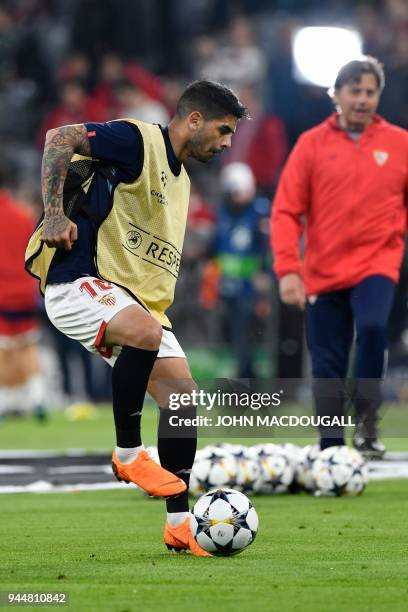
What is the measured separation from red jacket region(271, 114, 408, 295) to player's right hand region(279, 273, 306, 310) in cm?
21

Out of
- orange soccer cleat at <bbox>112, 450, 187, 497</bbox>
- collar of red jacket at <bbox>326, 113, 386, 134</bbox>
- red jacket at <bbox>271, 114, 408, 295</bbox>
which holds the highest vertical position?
collar of red jacket at <bbox>326, 113, 386, 134</bbox>

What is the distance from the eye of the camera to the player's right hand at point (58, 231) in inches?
262

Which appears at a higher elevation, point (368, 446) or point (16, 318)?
point (368, 446)

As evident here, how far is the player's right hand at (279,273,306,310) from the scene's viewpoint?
31.4ft

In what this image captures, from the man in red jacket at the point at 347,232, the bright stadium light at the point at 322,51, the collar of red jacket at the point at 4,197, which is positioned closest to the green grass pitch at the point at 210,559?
the man in red jacket at the point at 347,232

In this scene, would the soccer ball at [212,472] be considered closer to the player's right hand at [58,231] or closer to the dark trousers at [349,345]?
the dark trousers at [349,345]

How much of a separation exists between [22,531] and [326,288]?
3134 mm

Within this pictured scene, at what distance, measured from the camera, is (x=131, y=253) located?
711 centimetres

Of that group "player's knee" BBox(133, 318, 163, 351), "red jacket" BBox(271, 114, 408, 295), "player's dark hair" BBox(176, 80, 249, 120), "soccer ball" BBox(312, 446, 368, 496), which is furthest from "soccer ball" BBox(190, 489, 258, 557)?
"red jacket" BBox(271, 114, 408, 295)

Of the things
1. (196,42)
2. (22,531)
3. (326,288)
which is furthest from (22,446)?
(196,42)

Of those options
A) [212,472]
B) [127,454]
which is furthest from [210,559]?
[212,472]

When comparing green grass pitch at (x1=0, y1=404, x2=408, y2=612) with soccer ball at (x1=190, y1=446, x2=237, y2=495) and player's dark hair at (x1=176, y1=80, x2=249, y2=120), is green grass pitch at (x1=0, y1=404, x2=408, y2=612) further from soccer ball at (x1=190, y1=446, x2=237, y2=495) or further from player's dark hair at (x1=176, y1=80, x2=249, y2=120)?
player's dark hair at (x1=176, y1=80, x2=249, y2=120)

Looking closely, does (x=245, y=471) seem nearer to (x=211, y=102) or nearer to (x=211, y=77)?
(x=211, y=102)

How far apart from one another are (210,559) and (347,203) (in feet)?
12.8
